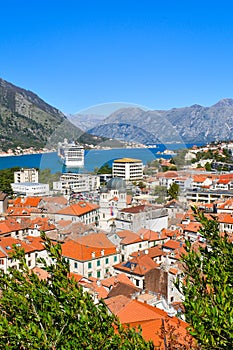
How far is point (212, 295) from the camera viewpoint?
255 centimetres

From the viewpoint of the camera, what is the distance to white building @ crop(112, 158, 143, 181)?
3256 cm

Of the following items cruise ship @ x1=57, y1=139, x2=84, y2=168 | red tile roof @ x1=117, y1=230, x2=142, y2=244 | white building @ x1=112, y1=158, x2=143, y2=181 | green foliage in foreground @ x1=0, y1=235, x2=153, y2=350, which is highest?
cruise ship @ x1=57, y1=139, x2=84, y2=168

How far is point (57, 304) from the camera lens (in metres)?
2.42

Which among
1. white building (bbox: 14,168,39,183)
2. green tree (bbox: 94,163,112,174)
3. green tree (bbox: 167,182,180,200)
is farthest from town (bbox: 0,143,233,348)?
green tree (bbox: 94,163,112,174)

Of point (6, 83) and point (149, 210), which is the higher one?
point (6, 83)

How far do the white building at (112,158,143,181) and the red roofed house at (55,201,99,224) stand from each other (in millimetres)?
15198

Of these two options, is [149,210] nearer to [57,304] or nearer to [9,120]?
[57,304]

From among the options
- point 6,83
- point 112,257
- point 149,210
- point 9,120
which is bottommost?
point 112,257

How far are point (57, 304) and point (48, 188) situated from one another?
2443 cm

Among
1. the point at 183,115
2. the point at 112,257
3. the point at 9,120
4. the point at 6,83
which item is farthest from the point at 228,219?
the point at 6,83

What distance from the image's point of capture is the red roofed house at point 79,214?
16.2 m

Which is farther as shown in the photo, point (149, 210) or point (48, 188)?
point (48, 188)

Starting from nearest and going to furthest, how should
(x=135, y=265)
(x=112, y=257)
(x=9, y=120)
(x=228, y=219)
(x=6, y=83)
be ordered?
(x=135, y=265)
(x=112, y=257)
(x=228, y=219)
(x=9, y=120)
(x=6, y=83)

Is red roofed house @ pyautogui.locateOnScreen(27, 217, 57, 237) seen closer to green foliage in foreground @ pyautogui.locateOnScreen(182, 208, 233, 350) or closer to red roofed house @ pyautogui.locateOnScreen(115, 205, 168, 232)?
red roofed house @ pyautogui.locateOnScreen(115, 205, 168, 232)
